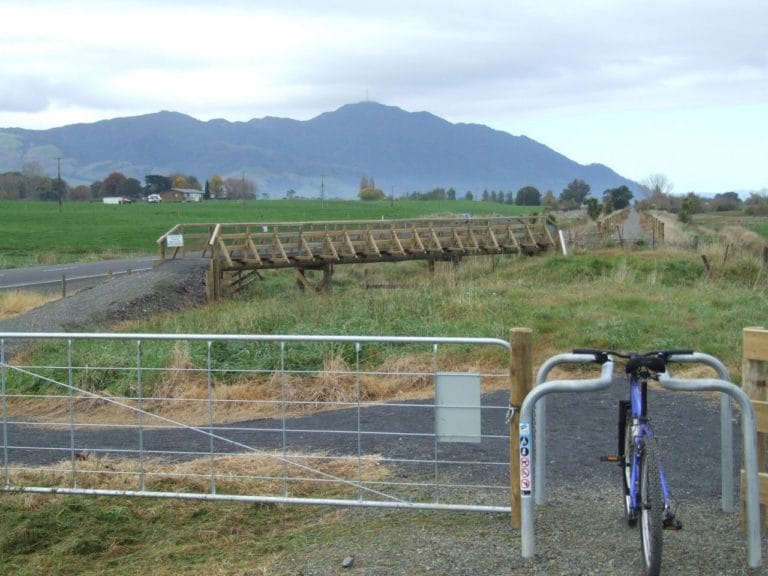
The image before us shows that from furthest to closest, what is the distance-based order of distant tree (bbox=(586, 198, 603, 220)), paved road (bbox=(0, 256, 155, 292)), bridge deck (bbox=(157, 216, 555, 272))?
distant tree (bbox=(586, 198, 603, 220))
paved road (bbox=(0, 256, 155, 292))
bridge deck (bbox=(157, 216, 555, 272))

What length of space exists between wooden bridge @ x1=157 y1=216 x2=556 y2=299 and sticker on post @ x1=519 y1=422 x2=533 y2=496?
25.7m

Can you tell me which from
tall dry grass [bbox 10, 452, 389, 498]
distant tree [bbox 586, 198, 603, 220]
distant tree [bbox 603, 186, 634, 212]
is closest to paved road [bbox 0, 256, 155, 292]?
tall dry grass [bbox 10, 452, 389, 498]

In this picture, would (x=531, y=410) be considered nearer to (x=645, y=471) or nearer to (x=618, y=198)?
(x=645, y=471)

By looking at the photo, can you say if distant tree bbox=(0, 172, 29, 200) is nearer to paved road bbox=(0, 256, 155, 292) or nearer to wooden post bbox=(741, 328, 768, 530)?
paved road bbox=(0, 256, 155, 292)

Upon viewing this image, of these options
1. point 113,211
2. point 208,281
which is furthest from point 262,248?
point 113,211

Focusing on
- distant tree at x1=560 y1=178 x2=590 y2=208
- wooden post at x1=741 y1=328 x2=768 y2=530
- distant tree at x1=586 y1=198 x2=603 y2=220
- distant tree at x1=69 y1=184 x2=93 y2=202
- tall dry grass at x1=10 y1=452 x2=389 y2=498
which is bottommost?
tall dry grass at x1=10 y1=452 x2=389 y2=498

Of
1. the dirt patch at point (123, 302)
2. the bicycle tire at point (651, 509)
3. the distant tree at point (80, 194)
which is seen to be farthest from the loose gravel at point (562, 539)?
the distant tree at point (80, 194)

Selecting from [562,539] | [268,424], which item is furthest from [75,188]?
[562,539]

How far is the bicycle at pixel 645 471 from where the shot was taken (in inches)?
201

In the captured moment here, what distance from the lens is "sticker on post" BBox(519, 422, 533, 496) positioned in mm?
5684

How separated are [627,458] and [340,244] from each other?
2922 cm

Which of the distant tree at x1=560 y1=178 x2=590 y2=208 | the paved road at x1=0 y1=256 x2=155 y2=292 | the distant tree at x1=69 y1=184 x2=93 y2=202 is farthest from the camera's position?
the distant tree at x1=69 y1=184 x2=93 y2=202

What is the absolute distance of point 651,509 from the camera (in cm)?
512

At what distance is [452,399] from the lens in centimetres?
646
